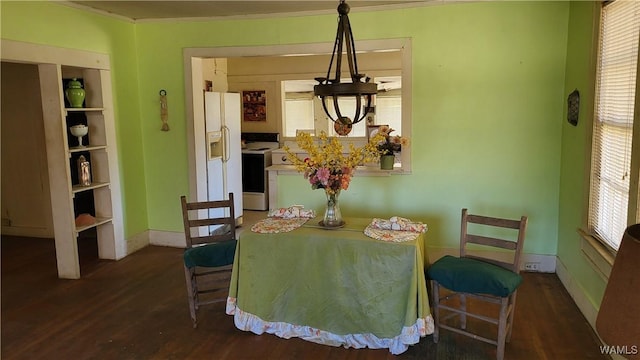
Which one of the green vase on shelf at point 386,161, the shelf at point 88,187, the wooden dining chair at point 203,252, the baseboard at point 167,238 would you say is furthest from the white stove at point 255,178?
the wooden dining chair at point 203,252

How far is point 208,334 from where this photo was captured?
316cm

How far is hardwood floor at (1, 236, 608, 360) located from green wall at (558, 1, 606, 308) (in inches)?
10.9

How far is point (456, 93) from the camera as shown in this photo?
4211 millimetres

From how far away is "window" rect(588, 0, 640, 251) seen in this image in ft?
8.70

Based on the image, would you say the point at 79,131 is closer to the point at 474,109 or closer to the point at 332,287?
the point at 332,287

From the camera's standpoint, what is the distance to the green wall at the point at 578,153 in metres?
3.26

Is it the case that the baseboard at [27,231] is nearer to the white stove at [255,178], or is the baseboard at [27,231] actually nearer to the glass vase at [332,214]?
the white stove at [255,178]

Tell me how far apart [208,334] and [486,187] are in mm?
2713

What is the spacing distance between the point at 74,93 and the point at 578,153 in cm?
428

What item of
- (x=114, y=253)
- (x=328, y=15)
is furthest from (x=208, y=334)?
(x=328, y=15)

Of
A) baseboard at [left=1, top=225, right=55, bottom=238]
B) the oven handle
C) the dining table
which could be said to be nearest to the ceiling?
the oven handle

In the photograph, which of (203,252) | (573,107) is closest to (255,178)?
(203,252)

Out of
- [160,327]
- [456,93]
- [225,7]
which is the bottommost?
[160,327]

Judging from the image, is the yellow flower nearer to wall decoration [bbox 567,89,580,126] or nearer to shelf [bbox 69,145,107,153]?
wall decoration [bbox 567,89,580,126]
